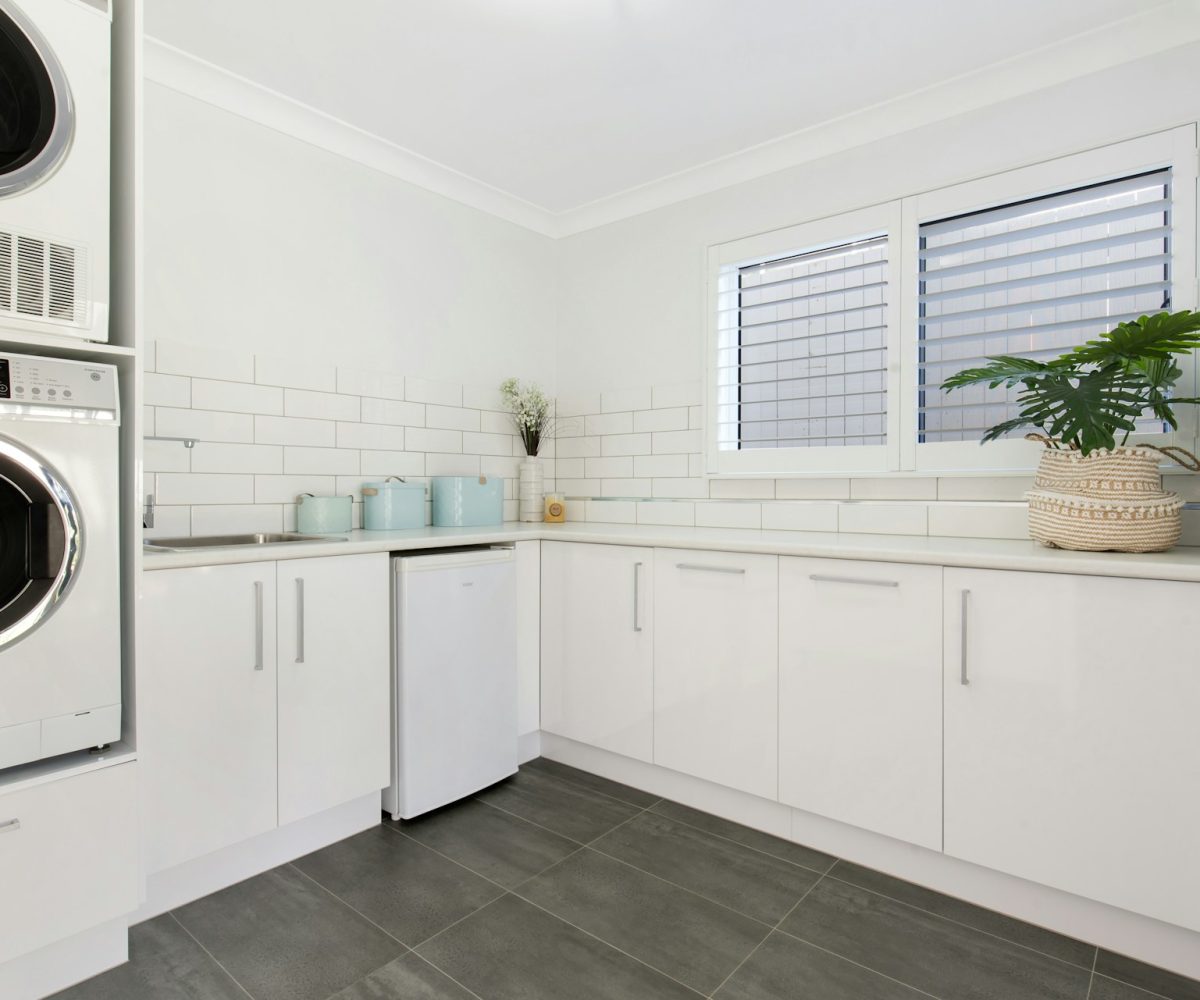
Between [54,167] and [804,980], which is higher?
[54,167]

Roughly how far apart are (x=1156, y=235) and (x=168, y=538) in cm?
313

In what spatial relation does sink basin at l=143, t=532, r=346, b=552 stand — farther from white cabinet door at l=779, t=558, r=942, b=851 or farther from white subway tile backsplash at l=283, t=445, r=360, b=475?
white cabinet door at l=779, t=558, r=942, b=851

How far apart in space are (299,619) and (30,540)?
73cm

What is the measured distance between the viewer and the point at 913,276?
2.50m

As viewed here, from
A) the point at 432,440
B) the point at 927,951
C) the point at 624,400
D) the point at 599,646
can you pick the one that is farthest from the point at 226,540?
the point at 927,951

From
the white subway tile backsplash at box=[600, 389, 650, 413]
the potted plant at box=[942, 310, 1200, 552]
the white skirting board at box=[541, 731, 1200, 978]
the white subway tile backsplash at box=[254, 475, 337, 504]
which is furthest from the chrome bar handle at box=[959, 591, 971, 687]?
the white subway tile backsplash at box=[254, 475, 337, 504]

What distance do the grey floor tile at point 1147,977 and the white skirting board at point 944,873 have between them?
0.02 metres

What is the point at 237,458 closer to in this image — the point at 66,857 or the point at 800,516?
the point at 66,857

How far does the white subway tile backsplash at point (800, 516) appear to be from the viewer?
2.65 metres

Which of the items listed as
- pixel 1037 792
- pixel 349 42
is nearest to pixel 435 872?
pixel 1037 792

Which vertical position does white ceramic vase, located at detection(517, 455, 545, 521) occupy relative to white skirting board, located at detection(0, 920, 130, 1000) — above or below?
above

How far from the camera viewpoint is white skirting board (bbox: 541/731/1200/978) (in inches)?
64.4

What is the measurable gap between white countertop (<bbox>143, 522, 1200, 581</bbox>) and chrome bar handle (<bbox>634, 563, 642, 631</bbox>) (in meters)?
0.11

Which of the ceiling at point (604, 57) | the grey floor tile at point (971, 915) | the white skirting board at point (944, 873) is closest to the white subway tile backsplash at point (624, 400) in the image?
the ceiling at point (604, 57)
